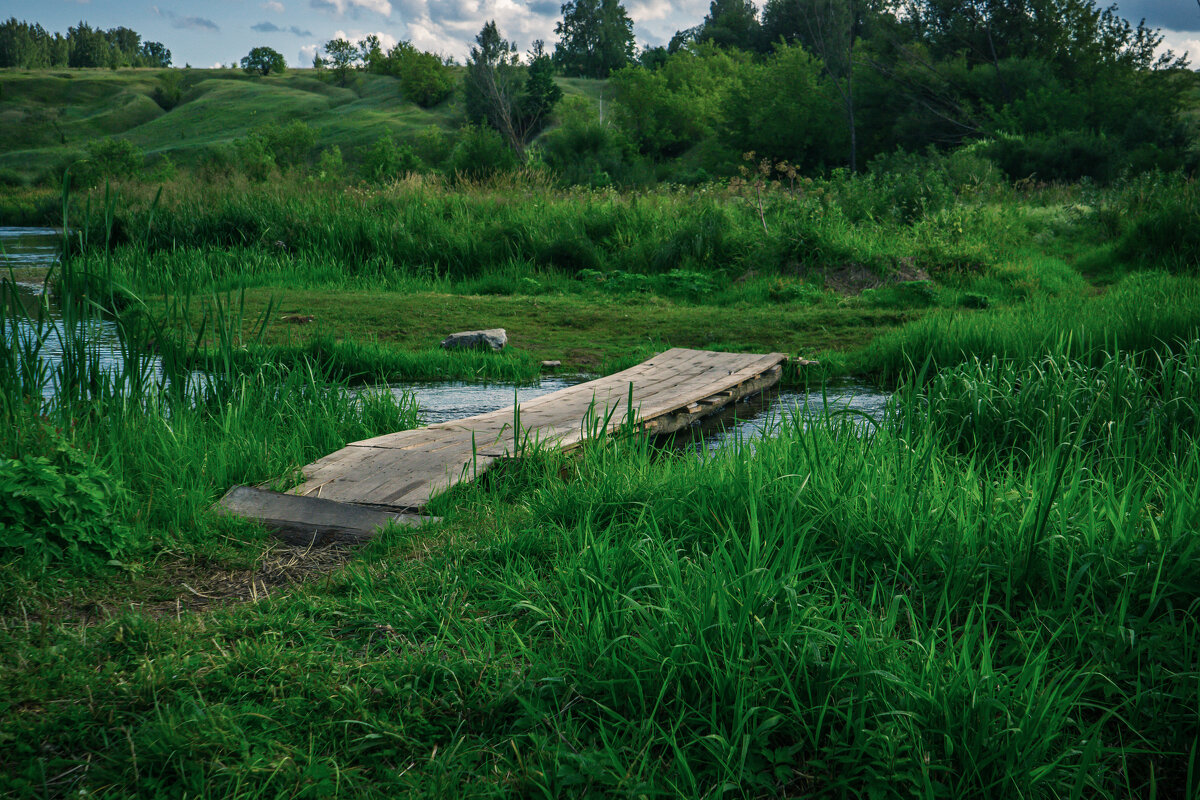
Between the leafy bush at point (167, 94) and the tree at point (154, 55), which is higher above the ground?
the tree at point (154, 55)

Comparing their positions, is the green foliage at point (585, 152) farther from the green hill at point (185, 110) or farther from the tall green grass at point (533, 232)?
the tall green grass at point (533, 232)

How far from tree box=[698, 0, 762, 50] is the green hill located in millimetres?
11710

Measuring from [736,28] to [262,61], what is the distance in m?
57.8

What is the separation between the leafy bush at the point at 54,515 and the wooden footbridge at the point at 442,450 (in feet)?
1.79

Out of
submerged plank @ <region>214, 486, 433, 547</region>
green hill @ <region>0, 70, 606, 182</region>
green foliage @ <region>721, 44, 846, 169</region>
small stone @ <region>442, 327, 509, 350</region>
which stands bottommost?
submerged plank @ <region>214, 486, 433, 547</region>

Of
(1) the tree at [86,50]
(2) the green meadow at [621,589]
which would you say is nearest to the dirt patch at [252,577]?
(2) the green meadow at [621,589]

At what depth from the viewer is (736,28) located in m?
73.2

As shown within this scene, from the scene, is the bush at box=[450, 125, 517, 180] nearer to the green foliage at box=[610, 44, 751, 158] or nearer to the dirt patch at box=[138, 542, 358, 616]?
the green foliage at box=[610, 44, 751, 158]

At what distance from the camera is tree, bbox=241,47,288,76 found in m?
95.8

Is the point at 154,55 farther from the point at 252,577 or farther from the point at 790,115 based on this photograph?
the point at 252,577

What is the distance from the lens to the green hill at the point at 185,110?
61.3 m

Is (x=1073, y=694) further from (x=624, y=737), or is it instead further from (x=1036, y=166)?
(x=1036, y=166)

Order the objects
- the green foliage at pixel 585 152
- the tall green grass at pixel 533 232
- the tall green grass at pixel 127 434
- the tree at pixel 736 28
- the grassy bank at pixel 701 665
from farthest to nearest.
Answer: the tree at pixel 736 28 < the green foliage at pixel 585 152 < the tall green grass at pixel 533 232 < the tall green grass at pixel 127 434 < the grassy bank at pixel 701 665

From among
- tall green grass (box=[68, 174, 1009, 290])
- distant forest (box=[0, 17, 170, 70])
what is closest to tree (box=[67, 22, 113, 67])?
distant forest (box=[0, 17, 170, 70])
